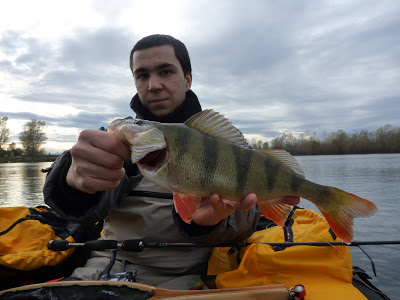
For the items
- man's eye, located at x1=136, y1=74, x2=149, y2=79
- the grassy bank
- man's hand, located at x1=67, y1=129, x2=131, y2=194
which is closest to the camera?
man's hand, located at x1=67, y1=129, x2=131, y2=194

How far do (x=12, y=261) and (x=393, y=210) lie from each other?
930 cm

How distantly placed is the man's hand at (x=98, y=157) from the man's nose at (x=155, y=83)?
5.55ft

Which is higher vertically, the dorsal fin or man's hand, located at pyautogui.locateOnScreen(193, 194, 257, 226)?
the dorsal fin

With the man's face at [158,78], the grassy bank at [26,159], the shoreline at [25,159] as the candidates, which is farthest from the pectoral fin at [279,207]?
the shoreline at [25,159]

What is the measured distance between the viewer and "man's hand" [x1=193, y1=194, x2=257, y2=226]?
193 centimetres

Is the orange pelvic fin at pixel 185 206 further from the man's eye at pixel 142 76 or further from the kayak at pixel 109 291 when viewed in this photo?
the man's eye at pixel 142 76

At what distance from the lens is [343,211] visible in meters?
2.13

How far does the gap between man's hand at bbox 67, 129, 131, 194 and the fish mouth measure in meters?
A: 0.14

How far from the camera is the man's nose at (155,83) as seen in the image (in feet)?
10.7

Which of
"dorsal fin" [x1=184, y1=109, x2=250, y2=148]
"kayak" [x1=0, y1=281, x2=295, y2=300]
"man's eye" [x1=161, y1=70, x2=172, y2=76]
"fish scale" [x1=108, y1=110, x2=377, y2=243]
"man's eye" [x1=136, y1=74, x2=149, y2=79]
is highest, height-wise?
"man's eye" [x1=161, y1=70, x2=172, y2=76]

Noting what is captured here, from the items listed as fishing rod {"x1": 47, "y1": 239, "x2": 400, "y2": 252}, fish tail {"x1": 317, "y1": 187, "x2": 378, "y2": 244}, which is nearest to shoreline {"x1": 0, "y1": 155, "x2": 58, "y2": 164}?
fishing rod {"x1": 47, "y1": 239, "x2": 400, "y2": 252}

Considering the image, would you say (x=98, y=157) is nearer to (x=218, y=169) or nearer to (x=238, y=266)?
(x=218, y=169)

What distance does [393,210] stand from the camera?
8391mm

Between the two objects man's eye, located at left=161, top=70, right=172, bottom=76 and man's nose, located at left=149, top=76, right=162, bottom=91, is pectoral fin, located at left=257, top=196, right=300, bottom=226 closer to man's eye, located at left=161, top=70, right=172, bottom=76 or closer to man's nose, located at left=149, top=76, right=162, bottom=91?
man's nose, located at left=149, top=76, right=162, bottom=91
